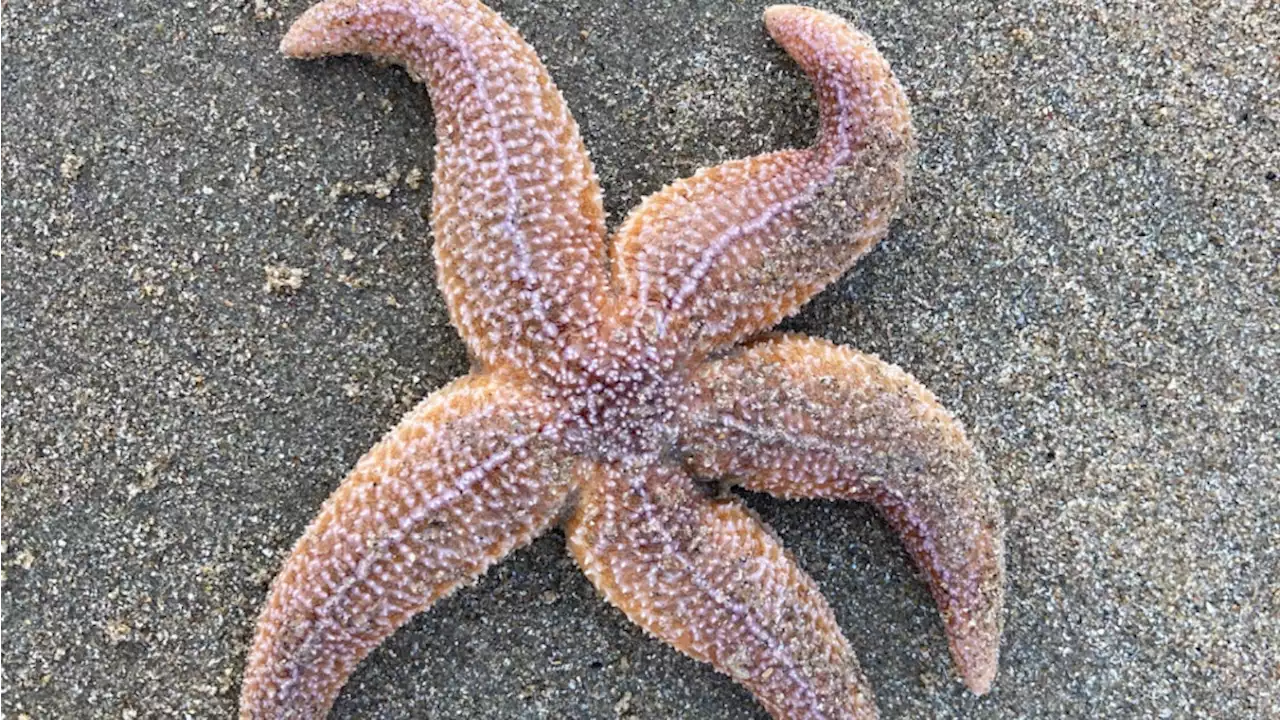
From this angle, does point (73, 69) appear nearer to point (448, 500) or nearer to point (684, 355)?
point (448, 500)

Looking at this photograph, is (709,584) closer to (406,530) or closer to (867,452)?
(867,452)

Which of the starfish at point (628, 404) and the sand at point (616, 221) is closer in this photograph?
the starfish at point (628, 404)

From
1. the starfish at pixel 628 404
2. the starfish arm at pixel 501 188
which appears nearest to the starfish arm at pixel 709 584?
the starfish at pixel 628 404

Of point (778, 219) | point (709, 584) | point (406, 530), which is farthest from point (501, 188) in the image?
point (709, 584)

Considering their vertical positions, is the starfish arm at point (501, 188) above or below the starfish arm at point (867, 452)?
above

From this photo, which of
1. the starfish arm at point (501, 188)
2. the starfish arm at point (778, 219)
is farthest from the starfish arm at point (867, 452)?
the starfish arm at point (501, 188)

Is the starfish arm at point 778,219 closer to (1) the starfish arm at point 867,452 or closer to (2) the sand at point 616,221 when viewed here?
(1) the starfish arm at point 867,452

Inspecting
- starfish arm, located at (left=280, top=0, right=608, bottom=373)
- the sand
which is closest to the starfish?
starfish arm, located at (left=280, top=0, right=608, bottom=373)

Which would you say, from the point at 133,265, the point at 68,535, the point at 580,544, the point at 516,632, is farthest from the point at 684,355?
the point at 68,535

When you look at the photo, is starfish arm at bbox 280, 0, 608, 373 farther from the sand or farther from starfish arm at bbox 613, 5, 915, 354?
the sand
